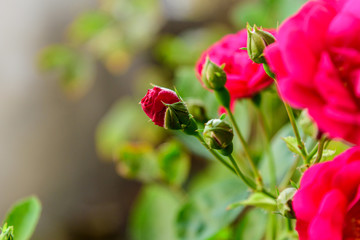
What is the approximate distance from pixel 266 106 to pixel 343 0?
282mm

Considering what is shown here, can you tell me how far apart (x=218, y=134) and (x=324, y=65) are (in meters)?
0.10

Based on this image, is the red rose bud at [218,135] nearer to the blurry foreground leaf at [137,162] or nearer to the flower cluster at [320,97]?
the flower cluster at [320,97]

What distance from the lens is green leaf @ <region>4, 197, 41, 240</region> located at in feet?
1.18

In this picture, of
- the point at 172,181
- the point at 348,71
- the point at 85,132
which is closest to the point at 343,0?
the point at 348,71

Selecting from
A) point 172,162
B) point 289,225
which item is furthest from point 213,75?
point 172,162

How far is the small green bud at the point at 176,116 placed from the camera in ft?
0.95

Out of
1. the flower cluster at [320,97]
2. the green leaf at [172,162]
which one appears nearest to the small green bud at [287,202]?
the flower cluster at [320,97]

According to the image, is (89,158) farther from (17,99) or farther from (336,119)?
(336,119)

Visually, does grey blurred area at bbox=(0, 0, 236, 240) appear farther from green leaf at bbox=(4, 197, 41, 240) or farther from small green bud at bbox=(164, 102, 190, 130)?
small green bud at bbox=(164, 102, 190, 130)

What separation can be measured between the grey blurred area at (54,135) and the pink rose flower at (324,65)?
906mm

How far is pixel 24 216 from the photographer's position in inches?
14.5

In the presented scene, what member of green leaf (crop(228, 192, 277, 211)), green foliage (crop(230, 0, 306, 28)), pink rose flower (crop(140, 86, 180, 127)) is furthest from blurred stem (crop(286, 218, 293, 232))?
green foliage (crop(230, 0, 306, 28))

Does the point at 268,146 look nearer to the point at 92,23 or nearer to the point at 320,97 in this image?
the point at 320,97

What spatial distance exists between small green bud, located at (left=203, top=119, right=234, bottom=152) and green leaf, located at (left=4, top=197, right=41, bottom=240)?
0.54 feet
